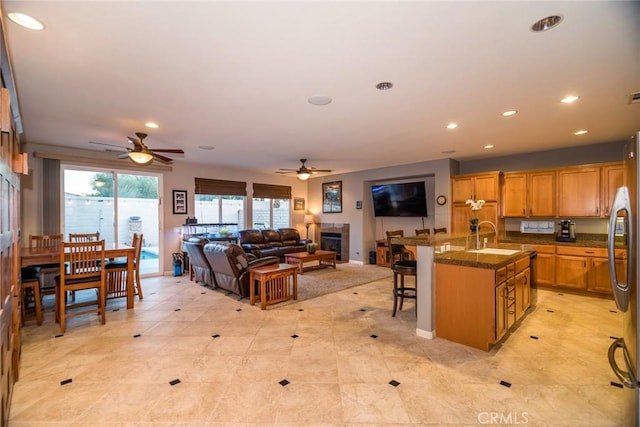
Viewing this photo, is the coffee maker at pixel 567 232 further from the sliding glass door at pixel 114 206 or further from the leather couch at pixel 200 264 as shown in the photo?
the sliding glass door at pixel 114 206

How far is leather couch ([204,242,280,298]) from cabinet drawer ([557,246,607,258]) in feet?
16.2

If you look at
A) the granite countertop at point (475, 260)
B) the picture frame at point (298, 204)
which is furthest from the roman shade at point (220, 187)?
the granite countertop at point (475, 260)

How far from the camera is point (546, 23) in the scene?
189 centimetres

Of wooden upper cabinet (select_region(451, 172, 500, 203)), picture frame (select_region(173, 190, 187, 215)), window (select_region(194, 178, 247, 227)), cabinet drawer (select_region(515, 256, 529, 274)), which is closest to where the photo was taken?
cabinet drawer (select_region(515, 256, 529, 274))

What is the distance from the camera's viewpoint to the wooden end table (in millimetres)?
4164

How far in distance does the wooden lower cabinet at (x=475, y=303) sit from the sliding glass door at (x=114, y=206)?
19.9ft

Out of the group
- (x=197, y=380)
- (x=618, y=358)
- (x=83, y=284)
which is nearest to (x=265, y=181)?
(x=83, y=284)

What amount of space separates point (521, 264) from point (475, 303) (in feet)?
3.56

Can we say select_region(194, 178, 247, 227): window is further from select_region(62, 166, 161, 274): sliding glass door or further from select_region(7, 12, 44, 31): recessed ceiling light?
select_region(7, 12, 44, 31): recessed ceiling light

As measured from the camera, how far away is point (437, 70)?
2.47 meters

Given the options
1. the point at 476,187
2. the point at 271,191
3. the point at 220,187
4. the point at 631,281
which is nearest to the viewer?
the point at 631,281

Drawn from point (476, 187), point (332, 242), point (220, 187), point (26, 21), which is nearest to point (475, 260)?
point (476, 187)

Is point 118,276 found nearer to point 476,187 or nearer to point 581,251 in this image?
point 476,187

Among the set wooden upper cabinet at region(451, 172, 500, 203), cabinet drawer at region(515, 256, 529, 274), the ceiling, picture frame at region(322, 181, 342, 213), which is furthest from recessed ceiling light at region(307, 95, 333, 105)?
picture frame at region(322, 181, 342, 213)
